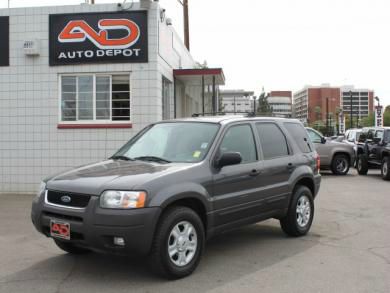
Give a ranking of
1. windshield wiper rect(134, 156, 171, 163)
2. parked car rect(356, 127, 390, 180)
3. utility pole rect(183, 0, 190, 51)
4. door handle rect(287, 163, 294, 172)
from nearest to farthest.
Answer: windshield wiper rect(134, 156, 171, 163)
door handle rect(287, 163, 294, 172)
parked car rect(356, 127, 390, 180)
utility pole rect(183, 0, 190, 51)

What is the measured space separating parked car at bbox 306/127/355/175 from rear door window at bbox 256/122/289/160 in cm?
1100

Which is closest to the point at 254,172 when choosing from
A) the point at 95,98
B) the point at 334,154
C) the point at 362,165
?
the point at 95,98

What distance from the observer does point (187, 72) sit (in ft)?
45.8

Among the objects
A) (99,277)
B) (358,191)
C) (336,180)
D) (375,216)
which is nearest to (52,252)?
(99,277)

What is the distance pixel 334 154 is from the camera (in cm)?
1777

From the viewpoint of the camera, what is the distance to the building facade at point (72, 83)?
11.6 metres

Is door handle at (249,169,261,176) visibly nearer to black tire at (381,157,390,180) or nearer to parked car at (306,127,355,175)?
black tire at (381,157,390,180)

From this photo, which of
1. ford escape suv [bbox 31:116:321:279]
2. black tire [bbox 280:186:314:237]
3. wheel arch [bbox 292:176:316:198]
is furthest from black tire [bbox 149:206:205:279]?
wheel arch [bbox 292:176:316:198]

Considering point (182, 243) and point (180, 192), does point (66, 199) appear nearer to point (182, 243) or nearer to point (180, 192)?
point (180, 192)

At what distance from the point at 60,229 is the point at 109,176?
75 centimetres

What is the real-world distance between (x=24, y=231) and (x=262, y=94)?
79.5 m

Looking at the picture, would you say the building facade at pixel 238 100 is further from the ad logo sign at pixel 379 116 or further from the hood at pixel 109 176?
the hood at pixel 109 176

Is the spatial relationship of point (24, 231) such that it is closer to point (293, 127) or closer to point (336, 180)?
point (293, 127)

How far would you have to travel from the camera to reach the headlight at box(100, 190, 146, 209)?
471cm
